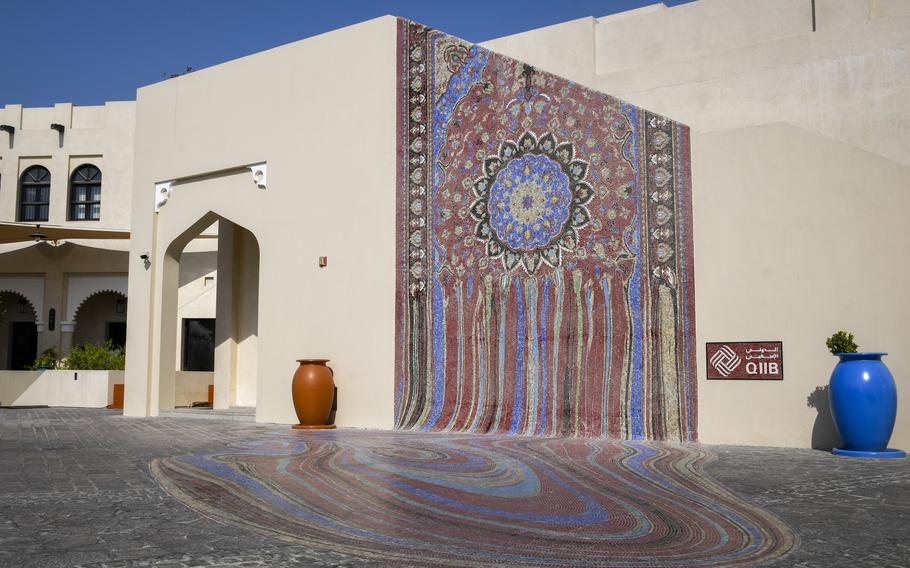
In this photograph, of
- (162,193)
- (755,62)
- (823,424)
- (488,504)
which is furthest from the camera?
(162,193)

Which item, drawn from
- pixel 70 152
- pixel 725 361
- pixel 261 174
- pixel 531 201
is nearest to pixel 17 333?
pixel 70 152

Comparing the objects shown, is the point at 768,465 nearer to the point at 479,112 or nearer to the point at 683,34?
the point at 479,112

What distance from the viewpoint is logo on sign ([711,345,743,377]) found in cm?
803

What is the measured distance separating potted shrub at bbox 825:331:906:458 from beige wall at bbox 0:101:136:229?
18.4 m

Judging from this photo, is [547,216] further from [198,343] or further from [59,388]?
[59,388]

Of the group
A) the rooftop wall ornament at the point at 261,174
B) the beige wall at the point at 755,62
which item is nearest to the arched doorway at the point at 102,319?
the rooftop wall ornament at the point at 261,174

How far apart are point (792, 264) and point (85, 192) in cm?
1904

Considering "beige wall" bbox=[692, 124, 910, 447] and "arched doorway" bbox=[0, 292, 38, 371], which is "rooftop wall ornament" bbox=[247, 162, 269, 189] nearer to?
"beige wall" bbox=[692, 124, 910, 447]

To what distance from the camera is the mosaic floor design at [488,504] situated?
3648mm

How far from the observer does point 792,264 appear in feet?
25.6

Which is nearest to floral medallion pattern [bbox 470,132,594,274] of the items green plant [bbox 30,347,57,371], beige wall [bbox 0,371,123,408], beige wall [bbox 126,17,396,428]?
beige wall [bbox 126,17,396,428]

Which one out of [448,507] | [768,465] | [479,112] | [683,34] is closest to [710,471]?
[768,465]

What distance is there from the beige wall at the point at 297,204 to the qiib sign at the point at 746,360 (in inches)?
153

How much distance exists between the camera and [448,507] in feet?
15.4
